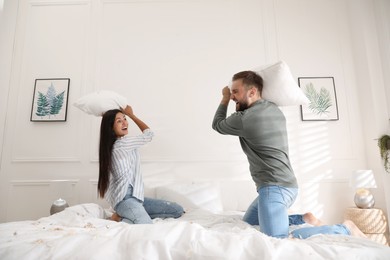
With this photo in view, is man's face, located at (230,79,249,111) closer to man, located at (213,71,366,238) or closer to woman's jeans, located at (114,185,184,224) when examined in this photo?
man, located at (213,71,366,238)

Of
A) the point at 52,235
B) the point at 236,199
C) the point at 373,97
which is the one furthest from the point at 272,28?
the point at 52,235

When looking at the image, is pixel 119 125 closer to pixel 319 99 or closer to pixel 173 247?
pixel 173 247

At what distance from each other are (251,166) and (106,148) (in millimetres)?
1160

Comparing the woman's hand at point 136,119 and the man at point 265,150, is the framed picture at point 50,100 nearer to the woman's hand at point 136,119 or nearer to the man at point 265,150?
the woman's hand at point 136,119

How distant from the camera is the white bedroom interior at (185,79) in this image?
10.2 ft

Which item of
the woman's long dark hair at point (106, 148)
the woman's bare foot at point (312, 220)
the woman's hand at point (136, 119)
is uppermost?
the woman's hand at point (136, 119)

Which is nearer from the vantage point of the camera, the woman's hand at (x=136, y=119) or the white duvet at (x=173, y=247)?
the white duvet at (x=173, y=247)

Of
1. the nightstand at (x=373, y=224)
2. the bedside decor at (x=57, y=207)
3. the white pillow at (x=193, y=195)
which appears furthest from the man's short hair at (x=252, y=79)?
the bedside decor at (x=57, y=207)

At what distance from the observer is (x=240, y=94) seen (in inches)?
72.3

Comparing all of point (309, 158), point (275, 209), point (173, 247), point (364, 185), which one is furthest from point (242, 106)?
point (364, 185)

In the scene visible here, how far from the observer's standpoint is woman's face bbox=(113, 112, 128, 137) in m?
2.19

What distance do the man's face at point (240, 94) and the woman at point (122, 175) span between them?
823 millimetres

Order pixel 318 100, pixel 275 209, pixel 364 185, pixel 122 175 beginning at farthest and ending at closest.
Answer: pixel 318 100 → pixel 364 185 → pixel 122 175 → pixel 275 209

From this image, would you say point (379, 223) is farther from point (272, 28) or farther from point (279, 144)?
point (272, 28)
